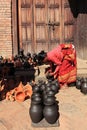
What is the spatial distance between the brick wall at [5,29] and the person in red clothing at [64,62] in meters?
2.66

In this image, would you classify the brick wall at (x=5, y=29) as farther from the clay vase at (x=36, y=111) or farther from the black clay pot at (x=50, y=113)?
the black clay pot at (x=50, y=113)

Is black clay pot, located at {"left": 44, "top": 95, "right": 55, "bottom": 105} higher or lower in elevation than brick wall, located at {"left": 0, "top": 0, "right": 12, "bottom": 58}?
lower

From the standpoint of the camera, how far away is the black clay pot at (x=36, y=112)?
24.3 ft

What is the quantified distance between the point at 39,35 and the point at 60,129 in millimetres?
6526

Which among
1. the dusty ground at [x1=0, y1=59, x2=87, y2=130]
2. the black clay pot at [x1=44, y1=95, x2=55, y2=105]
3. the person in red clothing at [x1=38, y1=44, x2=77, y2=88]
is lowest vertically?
the dusty ground at [x1=0, y1=59, x2=87, y2=130]

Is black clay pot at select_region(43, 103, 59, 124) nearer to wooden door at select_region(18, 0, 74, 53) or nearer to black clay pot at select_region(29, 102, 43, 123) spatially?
black clay pot at select_region(29, 102, 43, 123)

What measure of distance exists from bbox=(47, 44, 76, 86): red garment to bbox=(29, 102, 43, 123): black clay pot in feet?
8.99

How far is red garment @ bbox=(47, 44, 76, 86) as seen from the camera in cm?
998

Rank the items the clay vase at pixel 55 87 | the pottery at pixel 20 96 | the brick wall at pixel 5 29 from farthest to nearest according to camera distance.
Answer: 1. the brick wall at pixel 5 29
2. the clay vase at pixel 55 87
3. the pottery at pixel 20 96

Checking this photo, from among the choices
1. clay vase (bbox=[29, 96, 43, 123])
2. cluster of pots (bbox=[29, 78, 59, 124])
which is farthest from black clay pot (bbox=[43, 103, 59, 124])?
clay vase (bbox=[29, 96, 43, 123])

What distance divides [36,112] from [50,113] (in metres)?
0.30

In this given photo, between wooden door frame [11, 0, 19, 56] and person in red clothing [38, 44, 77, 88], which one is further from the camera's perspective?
wooden door frame [11, 0, 19, 56]

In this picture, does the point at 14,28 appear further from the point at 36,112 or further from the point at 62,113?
the point at 36,112

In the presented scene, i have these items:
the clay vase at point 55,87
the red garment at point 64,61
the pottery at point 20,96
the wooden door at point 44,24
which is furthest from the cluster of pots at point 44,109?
the wooden door at point 44,24
